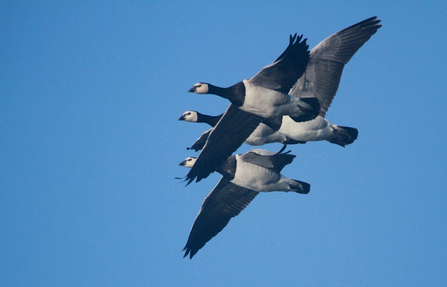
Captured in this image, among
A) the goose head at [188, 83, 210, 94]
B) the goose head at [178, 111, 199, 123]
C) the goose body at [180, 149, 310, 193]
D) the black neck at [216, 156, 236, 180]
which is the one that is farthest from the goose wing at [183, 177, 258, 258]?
the goose head at [188, 83, 210, 94]

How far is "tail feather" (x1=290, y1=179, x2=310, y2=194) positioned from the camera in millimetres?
21953

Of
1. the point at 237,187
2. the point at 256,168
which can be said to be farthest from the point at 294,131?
the point at 237,187

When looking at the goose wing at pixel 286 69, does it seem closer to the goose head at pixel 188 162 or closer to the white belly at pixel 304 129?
the white belly at pixel 304 129

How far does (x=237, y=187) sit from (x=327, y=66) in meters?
4.77

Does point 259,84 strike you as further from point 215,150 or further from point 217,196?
point 217,196

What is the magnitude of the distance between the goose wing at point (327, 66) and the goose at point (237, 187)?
2222 mm

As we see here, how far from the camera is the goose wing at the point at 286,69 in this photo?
60.0 ft

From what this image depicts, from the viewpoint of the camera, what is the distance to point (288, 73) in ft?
61.3

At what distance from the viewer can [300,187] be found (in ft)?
72.2

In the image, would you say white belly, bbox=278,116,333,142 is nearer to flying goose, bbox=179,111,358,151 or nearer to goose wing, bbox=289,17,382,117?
flying goose, bbox=179,111,358,151

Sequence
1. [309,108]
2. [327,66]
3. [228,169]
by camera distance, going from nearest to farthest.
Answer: [309,108], [228,169], [327,66]

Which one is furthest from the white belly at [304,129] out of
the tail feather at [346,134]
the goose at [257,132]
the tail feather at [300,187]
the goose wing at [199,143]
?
the goose wing at [199,143]

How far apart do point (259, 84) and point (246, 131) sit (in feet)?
5.31

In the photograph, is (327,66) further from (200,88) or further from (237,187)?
(237,187)
